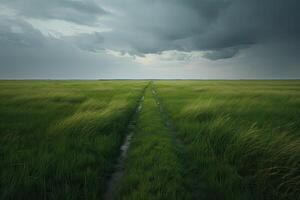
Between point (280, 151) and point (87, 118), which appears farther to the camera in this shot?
point (87, 118)

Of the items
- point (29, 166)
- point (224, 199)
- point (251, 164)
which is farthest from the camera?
point (251, 164)

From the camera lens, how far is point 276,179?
356 cm

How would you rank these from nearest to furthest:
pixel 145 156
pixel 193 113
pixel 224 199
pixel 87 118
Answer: pixel 224 199, pixel 145 156, pixel 87 118, pixel 193 113

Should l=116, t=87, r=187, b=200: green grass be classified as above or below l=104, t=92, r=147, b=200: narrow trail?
above

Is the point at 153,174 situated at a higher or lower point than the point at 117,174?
higher

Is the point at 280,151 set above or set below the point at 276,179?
above

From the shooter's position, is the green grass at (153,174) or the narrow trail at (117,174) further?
the narrow trail at (117,174)

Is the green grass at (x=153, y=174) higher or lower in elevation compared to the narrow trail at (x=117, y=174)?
higher

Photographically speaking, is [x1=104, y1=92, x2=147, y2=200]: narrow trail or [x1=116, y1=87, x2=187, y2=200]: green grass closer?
[x1=116, y1=87, x2=187, y2=200]: green grass

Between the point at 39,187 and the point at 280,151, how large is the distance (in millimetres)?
6014

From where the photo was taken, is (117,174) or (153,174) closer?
(153,174)

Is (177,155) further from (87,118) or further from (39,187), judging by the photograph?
(87,118)

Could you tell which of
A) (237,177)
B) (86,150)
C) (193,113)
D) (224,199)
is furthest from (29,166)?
(193,113)

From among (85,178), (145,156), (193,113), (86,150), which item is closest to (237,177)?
Answer: (145,156)
